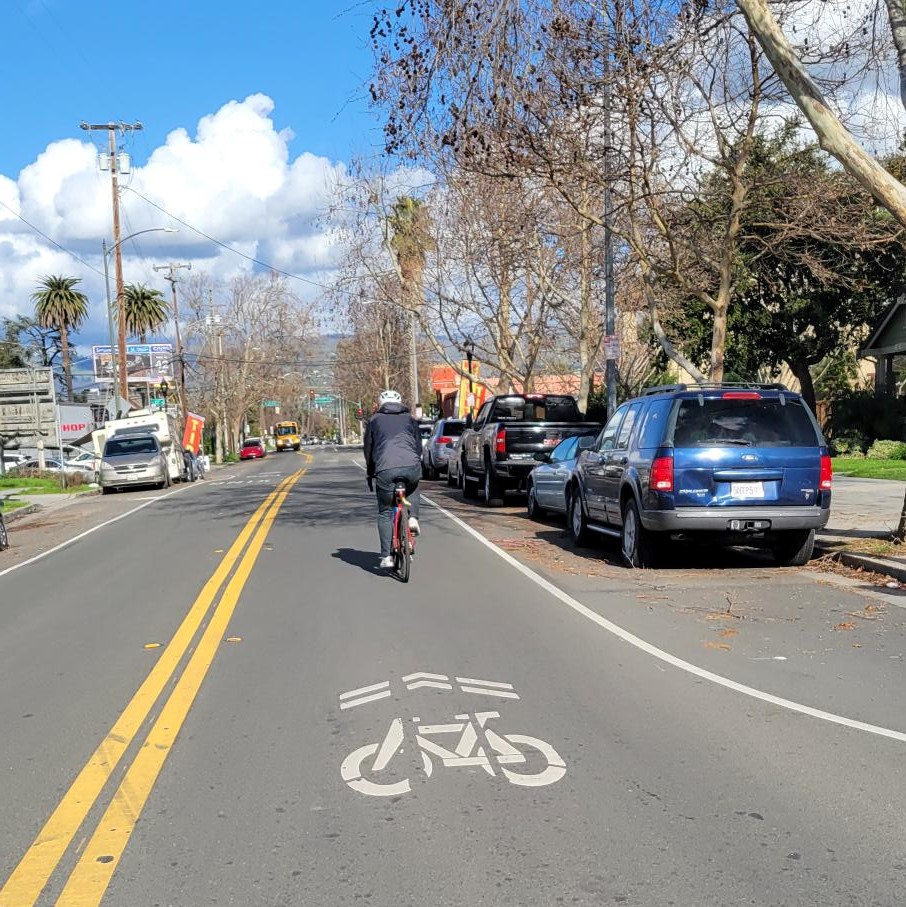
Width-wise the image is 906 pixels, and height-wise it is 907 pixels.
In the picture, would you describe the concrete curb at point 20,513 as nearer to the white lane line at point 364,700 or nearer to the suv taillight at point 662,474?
the suv taillight at point 662,474

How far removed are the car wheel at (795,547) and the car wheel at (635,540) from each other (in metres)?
1.44

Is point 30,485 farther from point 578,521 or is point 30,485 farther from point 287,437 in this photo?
point 287,437

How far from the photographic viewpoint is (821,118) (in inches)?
416

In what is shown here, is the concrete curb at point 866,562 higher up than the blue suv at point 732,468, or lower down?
lower down

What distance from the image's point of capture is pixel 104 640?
862cm

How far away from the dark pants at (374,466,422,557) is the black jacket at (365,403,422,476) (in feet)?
0.19

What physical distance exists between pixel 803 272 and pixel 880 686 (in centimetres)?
2806

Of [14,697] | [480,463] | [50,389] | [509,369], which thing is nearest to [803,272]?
[509,369]

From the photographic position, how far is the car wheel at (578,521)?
46.4 ft

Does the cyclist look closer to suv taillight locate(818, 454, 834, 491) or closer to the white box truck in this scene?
suv taillight locate(818, 454, 834, 491)

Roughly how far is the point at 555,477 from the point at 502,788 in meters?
12.0

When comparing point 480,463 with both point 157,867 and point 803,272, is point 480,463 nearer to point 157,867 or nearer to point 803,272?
point 803,272

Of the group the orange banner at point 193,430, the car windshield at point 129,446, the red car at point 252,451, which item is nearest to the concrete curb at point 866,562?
the car windshield at point 129,446

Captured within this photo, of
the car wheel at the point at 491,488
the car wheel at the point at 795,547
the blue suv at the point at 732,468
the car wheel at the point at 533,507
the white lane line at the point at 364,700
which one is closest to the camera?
the white lane line at the point at 364,700
